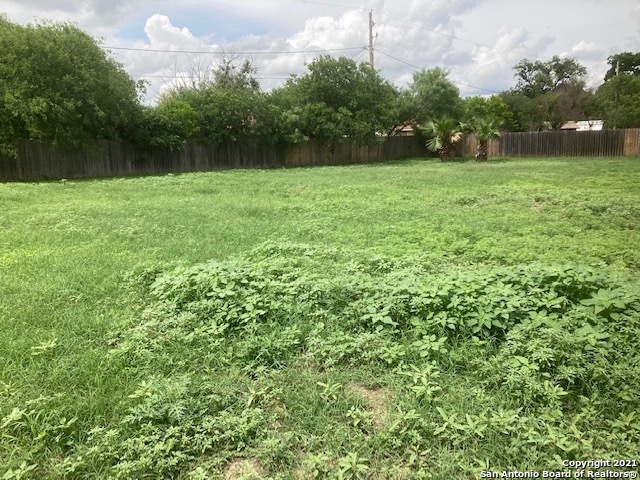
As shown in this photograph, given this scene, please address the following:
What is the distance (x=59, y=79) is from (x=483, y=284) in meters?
18.6

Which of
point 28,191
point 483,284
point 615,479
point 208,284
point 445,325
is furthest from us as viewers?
point 28,191

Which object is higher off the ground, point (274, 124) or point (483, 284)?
point (274, 124)

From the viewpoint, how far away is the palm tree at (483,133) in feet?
73.1

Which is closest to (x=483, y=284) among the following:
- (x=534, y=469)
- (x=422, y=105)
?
(x=534, y=469)

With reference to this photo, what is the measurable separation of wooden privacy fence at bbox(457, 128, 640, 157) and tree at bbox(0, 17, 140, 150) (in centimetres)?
2119

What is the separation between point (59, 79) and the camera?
655 inches

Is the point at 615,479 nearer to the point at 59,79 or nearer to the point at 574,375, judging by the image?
the point at 574,375

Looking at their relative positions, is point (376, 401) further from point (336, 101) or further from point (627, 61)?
point (627, 61)

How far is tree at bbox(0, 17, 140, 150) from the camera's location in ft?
51.6

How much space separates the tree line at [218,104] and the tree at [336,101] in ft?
0.20

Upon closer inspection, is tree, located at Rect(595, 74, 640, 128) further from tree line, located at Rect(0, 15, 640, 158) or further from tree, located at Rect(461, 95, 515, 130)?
tree, located at Rect(461, 95, 515, 130)

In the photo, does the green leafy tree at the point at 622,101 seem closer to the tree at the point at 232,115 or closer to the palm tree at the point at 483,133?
the palm tree at the point at 483,133

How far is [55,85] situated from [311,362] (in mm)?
18207

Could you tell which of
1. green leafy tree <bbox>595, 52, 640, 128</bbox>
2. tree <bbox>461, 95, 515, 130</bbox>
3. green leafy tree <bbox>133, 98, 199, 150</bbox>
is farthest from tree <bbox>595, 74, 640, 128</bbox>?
green leafy tree <bbox>133, 98, 199, 150</bbox>
